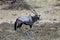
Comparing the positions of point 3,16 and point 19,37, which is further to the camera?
point 3,16

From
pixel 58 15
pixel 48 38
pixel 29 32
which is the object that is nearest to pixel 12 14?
pixel 58 15

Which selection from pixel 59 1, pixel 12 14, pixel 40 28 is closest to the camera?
pixel 40 28

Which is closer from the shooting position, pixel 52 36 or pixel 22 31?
pixel 52 36

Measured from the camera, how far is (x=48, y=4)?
52.5 feet

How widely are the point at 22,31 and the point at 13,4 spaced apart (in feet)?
22.9

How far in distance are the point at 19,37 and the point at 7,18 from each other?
436 cm

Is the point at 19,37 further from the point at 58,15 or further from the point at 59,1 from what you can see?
the point at 59,1

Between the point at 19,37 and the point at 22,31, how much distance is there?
35.2 inches

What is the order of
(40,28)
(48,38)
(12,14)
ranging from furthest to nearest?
(12,14) → (40,28) → (48,38)

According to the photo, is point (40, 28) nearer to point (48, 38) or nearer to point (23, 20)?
point (23, 20)

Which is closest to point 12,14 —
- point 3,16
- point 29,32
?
point 3,16

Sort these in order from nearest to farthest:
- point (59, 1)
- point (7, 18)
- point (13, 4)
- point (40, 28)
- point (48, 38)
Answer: point (48, 38) < point (40, 28) < point (7, 18) < point (13, 4) < point (59, 1)

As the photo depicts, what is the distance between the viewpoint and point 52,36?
7.70 meters

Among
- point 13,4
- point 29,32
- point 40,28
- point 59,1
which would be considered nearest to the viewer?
point 29,32
